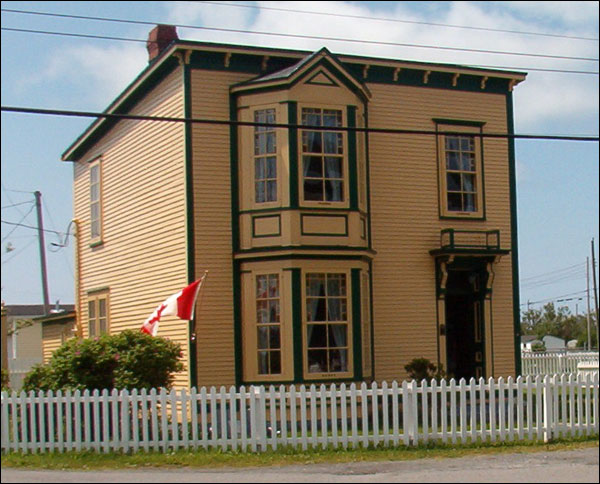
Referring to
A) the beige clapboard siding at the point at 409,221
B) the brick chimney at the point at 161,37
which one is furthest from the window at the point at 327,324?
the brick chimney at the point at 161,37

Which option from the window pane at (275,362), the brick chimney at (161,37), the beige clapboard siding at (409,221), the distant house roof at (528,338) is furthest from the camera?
the distant house roof at (528,338)

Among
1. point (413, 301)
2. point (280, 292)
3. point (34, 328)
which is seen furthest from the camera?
point (34, 328)

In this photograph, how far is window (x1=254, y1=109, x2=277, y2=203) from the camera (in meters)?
20.2

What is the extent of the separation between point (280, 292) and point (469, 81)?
720cm

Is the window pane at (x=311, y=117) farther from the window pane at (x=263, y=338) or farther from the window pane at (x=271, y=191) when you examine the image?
the window pane at (x=263, y=338)

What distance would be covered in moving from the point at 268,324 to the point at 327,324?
120 centimetres

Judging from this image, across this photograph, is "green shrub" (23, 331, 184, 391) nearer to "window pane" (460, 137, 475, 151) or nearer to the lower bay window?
the lower bay window

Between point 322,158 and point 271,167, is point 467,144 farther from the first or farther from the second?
point 271,167

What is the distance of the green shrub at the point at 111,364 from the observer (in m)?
17.0

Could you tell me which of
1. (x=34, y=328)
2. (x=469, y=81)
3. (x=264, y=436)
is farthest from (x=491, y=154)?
(x=34, y=328)

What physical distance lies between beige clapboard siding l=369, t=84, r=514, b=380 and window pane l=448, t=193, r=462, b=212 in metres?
0.33

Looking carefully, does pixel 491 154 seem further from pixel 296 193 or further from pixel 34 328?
pixel 34 328

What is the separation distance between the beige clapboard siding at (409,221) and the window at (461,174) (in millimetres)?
203

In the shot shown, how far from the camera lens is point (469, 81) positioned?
909 inches
